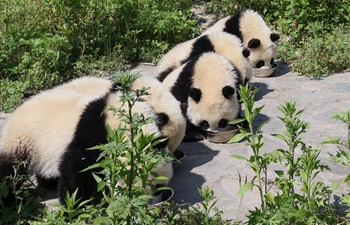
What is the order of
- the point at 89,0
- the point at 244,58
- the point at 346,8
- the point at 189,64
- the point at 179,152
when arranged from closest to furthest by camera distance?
1. the point at 179,152
2. the point at 189,64
3. the point at 244,58
4. the point at 89,0
5. the point at 346,8

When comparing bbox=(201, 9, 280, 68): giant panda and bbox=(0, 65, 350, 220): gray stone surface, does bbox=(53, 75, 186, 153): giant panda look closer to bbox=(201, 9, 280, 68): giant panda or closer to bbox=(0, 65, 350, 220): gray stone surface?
bbox=(0, 65, 350, 220): gray stone surface

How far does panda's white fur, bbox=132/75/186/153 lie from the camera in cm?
523

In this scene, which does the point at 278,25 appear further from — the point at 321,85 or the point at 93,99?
the point at 93,99

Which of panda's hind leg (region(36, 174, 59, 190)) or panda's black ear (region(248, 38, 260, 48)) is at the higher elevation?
panda's black ear (region(248, 38, 260, 48))

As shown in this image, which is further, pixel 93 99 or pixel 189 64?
pixel 189 64

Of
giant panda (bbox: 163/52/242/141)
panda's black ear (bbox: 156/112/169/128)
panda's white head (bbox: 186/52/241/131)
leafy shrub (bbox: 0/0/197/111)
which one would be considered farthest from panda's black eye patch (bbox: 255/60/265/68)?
panda's black ear (bbox: 156/112/169/128)

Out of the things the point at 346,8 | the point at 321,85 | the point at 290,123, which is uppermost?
the point at 290,123

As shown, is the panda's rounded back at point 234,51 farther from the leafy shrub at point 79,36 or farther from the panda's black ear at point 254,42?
the leafy shrub at point 79,36

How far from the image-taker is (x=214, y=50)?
7387 millimetres

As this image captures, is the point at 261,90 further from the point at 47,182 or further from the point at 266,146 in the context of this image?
the point at 47,182

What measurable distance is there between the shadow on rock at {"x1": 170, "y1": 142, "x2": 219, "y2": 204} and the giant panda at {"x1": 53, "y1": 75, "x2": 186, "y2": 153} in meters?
0.30

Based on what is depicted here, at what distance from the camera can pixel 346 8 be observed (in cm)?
990

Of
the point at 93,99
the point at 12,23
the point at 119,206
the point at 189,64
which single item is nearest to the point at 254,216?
the point at 119,206

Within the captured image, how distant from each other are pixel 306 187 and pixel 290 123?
1.44ft
